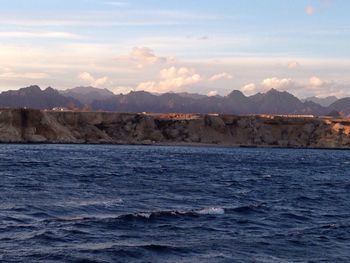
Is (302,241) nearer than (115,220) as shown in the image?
Yes

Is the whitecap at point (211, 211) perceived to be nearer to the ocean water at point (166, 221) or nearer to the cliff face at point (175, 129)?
the ocean water at point (166, 221)

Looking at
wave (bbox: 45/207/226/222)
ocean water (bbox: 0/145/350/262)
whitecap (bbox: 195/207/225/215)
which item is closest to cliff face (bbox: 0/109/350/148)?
ocean water (bbox: 0/145/350/262)

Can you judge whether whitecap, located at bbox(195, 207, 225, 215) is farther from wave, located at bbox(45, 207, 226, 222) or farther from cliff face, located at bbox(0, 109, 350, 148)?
cliff face, located at bbox(0, 109, 350, 148)

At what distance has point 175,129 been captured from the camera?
6535 inches

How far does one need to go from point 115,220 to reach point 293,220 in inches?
387

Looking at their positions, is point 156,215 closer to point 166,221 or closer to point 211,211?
point 166,221

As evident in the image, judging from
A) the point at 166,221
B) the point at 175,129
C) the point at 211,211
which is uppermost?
the point at 166,221

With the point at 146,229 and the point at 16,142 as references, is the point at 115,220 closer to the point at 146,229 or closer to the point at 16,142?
the point at 146,229

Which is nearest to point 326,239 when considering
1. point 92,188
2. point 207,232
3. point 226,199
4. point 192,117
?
point 207,232

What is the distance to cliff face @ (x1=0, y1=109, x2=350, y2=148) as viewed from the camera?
13675 centimetres

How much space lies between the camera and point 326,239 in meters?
29.5

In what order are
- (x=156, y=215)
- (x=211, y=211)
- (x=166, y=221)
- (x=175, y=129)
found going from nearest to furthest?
(x=166, y=221) < (x=156, y=215) < (x=211, y=211) < (x=175, y=129)

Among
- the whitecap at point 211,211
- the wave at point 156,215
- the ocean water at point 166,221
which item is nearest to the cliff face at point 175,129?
the ocean water at point 166,221

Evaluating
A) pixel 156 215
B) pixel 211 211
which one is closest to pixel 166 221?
pixel 156 215
